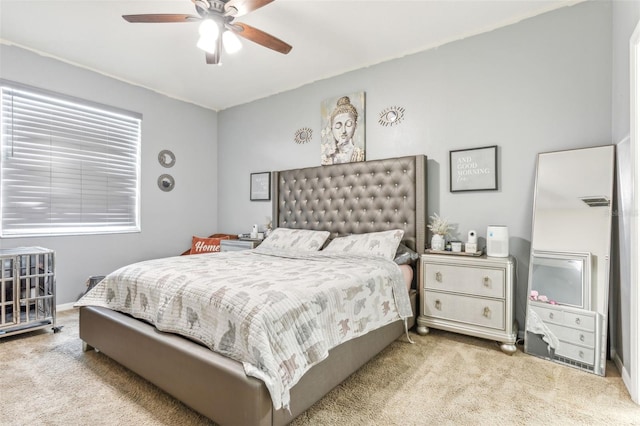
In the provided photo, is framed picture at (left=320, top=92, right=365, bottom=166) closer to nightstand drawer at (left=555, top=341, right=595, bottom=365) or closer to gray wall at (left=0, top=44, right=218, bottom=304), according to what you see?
gray wall at (left=0, top=44, right=218, bottom=304)

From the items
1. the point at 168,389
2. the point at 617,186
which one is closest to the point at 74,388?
the point at 168,389

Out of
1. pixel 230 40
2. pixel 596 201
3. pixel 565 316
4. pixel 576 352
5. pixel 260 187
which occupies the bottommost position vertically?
pixel 576 352

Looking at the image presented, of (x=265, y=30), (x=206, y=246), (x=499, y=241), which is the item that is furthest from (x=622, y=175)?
(x=206, y=246)

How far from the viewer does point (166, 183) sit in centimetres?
422

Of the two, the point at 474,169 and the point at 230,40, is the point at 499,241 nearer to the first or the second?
the point at 474,169

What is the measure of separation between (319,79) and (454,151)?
184cm

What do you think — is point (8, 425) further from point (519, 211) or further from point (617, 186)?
point (617, 186)

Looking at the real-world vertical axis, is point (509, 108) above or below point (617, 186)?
above

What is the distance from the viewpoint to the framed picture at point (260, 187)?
4305 millimetres

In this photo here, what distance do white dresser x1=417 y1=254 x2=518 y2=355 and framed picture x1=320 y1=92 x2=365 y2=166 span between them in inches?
56.9

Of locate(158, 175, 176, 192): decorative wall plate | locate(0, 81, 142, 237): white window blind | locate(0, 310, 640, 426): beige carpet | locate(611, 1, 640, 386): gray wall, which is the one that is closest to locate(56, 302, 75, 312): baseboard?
locate(0, 81, 142, 237): white window blind

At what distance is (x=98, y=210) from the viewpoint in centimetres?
362

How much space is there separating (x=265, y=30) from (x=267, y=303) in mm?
2428

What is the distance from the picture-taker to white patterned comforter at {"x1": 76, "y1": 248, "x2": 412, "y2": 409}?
1398mm
